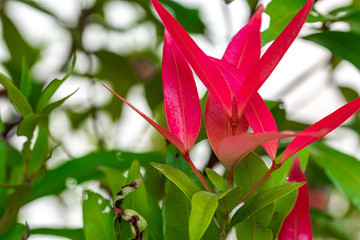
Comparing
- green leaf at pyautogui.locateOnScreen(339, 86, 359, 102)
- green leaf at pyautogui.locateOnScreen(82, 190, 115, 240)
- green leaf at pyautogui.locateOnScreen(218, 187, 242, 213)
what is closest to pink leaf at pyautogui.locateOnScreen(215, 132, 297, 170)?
green leaf at pyautogui.locateOnScreen(218, 187, 242, 213)

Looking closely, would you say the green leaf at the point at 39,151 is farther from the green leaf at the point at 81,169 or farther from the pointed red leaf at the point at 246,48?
the pointed red leaf at the point at 246,48

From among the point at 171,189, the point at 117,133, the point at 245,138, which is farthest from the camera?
the point at 117,133

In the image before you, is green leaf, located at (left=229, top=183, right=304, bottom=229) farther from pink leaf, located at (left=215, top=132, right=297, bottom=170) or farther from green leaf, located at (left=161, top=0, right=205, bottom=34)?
green leaf, located at (left=161, top=0, right=205, bottom=34)

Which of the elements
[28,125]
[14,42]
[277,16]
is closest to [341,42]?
[277,16]

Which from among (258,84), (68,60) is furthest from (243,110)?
(68,60)

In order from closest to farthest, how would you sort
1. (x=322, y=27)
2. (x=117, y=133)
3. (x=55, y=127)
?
(x=322, y=27), (x=117, y=133), (x=55, y=127)

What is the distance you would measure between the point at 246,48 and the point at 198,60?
0.05m

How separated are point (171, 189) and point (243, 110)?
0.10 meters

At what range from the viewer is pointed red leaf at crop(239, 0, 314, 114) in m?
0.24

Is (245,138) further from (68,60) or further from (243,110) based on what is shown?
(68,60)

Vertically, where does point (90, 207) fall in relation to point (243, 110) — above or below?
below

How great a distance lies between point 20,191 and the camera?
0.38 m

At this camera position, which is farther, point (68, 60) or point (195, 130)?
point (68, 60)

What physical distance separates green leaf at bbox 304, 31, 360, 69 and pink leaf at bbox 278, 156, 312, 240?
0.16 meters
